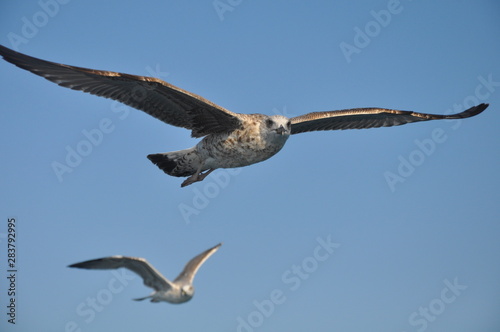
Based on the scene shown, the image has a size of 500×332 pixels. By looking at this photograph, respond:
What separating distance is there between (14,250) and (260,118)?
616cm

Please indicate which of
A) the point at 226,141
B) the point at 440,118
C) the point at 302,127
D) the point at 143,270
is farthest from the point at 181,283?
the point at 440,118

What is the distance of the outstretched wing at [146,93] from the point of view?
12234mm

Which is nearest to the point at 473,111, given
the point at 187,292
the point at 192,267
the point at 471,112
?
the point at 471,112

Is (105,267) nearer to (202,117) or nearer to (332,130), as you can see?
(202,117)

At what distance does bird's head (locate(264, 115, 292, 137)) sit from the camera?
41.4 feet

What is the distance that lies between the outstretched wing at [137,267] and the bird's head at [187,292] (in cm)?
20

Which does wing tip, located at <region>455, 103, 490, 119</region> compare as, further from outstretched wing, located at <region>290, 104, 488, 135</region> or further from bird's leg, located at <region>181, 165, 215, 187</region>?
bird's leg, located at <region>181, 165, 215, 187</region>

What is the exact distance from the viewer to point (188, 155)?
45.4 feet

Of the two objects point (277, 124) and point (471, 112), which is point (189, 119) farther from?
point (471, 112)

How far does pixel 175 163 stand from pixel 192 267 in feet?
14.8

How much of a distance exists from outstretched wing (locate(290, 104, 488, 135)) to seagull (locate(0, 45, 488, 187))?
380 mm

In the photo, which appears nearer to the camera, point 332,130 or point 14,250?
point 14,250

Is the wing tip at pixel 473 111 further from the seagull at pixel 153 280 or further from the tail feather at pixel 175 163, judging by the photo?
the seagull at pixel 153 280

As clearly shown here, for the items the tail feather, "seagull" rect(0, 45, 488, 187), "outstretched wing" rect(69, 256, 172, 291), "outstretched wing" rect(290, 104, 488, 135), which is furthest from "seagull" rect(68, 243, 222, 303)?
"outstretched wing" rect(290, 104, 488, 135)
